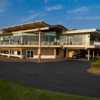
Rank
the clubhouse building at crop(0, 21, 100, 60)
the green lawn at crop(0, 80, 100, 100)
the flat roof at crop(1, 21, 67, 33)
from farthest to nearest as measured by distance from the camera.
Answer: the flat roof at crop(1, 21, 67, 33), the clubhouse building at crop(0, 21, 100, 60), the green lawn at crop(0, 80, 100, 100)

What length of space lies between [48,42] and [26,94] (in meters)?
47.1

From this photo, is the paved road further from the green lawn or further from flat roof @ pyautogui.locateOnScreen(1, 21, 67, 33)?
flat roof @ pyautogui.locateOnScreen(1, 21, 67, 33)

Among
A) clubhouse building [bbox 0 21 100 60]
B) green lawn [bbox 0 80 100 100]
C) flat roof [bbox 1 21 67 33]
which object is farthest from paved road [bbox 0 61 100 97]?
flat roof [bbox 1 21 67 33]

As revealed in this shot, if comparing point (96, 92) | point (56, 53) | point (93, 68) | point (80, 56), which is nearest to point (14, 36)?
point (56, 53)

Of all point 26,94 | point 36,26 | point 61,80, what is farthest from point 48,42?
point 26,94

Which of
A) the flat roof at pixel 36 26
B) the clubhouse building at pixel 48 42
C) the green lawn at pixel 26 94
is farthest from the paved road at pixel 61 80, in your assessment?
the flat roof at pixel 36 26

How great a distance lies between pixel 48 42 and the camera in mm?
55219

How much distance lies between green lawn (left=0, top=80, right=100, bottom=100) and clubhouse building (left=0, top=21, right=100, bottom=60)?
43.6m

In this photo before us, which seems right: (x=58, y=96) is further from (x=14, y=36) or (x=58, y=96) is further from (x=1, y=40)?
(x=1, y=40)

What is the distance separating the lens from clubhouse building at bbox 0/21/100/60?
53.8 m

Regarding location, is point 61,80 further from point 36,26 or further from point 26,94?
point 36,26

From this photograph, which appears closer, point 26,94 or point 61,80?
point 26,94

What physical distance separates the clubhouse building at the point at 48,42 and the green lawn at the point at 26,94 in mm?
43601

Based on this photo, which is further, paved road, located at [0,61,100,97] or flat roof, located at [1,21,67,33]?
flat roof, located at [1,21,67,33]
